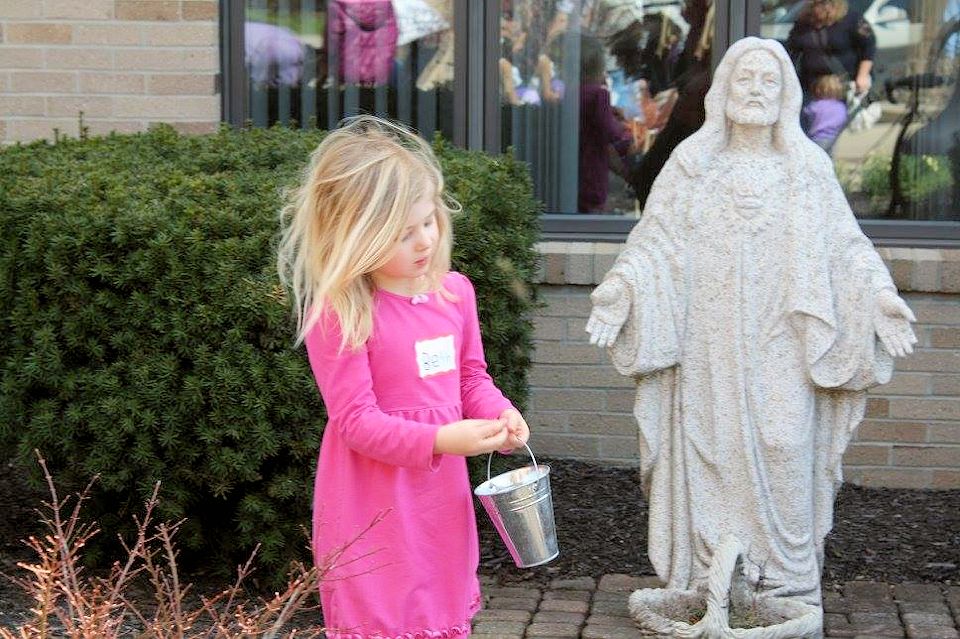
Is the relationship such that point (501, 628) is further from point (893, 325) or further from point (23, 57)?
point (23, 57)

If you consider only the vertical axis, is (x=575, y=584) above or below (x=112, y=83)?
below

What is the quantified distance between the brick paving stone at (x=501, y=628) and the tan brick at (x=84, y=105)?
3159 mm

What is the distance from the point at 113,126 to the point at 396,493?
390 cm

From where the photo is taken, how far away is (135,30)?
6.25 meters

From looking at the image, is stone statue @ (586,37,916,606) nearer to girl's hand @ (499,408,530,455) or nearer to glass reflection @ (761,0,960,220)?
girl's hand @ (499,408,530,455)

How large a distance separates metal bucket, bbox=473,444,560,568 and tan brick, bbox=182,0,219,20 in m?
3.77

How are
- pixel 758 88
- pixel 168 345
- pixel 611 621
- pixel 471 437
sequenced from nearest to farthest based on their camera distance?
pixel 471 437, pixel 758 88, pixel 168 345, pixel 611 621

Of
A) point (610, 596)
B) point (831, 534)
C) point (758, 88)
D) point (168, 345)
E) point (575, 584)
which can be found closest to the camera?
point (758, 88)

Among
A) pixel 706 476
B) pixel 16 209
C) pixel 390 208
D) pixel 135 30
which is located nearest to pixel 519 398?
pixel 706 476

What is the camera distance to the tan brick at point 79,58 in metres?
6.28

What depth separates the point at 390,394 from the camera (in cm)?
292

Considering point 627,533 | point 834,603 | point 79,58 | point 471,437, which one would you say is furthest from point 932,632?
point 79,58

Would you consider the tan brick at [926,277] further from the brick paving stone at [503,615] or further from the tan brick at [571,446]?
the brick paving stone at [503,615]

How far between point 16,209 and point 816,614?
266 cm
